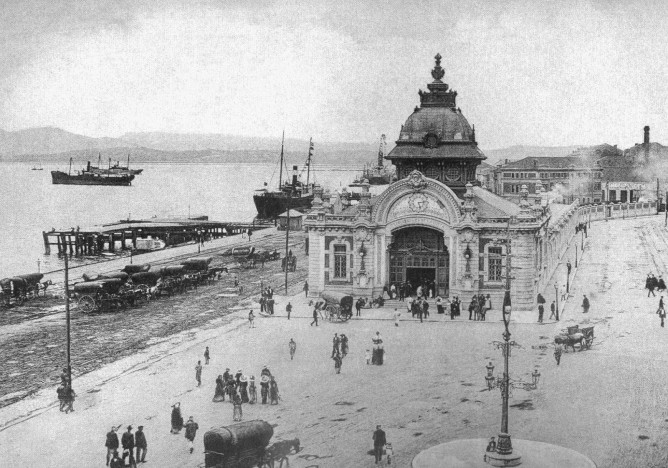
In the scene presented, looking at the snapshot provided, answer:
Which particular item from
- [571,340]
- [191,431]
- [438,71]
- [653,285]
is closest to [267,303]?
[571,340]

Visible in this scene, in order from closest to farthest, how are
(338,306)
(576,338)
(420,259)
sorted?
1. (576,338)
2. (338,306)
3. (420,259)

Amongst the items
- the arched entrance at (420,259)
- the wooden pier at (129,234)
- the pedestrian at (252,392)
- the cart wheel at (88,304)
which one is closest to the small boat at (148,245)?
the wooden pier at (129,234)

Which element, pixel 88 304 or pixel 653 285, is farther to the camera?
pixel 653 285

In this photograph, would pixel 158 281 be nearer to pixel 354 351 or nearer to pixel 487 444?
pixel 354 351

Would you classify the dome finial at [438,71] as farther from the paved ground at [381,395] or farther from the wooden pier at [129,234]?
the wooden pier at [129,234]

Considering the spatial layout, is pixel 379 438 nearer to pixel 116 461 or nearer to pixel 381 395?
pixel 381 395

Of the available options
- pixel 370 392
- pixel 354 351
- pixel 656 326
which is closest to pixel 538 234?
pixel 656 326

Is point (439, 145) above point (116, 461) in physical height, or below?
above
